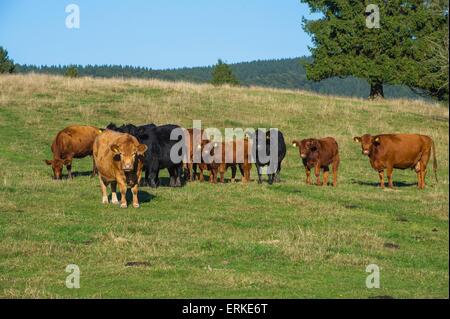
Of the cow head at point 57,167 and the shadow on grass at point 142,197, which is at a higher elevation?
the cow head at point 57,167

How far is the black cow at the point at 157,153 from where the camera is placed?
22.8m

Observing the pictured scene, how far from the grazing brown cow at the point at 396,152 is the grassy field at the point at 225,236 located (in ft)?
2.41

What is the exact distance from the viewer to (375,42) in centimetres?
5169

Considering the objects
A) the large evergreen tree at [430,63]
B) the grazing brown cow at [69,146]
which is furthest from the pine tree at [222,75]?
the grazing brown cow at [69,146]

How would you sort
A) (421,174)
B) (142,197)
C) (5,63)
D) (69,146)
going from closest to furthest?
1. (142,197)
2. (421,174)
3. (69,146)
4. (5,63)

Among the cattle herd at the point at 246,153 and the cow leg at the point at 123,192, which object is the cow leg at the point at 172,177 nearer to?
the cattle herd at the point at 246,153

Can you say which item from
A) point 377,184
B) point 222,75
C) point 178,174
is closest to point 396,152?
point 377,184

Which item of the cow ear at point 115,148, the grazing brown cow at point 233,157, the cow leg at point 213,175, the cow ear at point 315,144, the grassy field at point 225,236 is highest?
the cow ear at point 115,148

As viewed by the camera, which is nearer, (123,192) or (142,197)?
(123,192)

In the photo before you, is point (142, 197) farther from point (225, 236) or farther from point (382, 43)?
point (382, 43)

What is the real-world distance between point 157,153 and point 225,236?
328 inches

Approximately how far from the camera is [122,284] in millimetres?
11609
